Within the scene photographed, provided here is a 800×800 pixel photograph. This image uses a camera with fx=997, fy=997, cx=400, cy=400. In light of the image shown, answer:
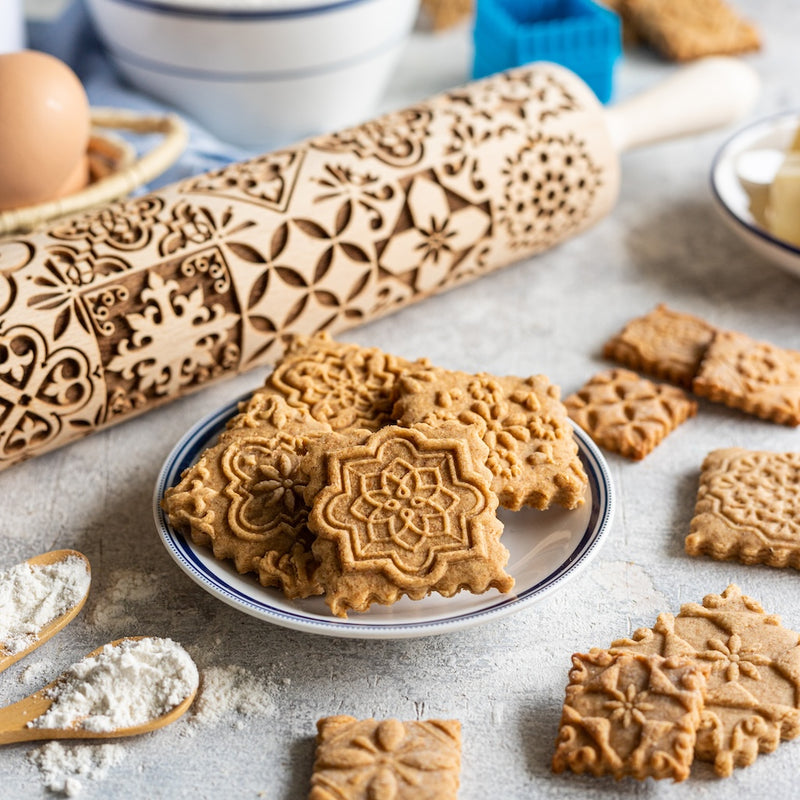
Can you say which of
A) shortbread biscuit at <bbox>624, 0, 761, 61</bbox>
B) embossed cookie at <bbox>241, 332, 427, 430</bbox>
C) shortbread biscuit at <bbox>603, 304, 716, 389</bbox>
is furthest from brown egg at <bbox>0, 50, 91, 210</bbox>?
shortbread biscuit at <bbox>624, 0, 761, 61</bbox>

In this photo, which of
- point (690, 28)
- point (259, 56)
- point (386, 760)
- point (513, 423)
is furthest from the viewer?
point (690, 28)

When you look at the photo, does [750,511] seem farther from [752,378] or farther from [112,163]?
[112,163]

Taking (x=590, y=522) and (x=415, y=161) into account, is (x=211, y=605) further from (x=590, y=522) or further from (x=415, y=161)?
(x=415, y=161)

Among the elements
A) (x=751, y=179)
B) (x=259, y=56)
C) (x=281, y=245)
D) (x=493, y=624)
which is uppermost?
(x=259, y=56)

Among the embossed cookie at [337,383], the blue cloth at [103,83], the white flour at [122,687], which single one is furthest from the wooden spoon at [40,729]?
the blue cloth at [103,83]

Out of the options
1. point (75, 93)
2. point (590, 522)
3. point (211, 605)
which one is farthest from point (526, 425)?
point (75, 93)

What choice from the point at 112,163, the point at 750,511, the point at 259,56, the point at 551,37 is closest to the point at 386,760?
the point at 750,511

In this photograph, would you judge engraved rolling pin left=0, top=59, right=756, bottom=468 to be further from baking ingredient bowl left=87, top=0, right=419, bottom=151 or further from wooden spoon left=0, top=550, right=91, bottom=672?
baking ingredient bowl left=87, top=0, right=419, bottom=151
